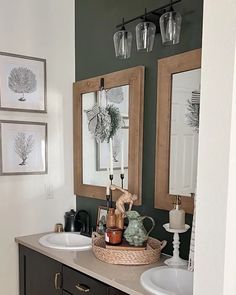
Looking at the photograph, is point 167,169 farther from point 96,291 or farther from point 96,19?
point 96,19

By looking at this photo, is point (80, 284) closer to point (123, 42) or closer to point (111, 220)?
point (111, 220)

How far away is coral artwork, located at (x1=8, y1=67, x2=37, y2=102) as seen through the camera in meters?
2.44

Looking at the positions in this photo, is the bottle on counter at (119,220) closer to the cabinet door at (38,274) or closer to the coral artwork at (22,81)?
the cabinet door at (38,274)

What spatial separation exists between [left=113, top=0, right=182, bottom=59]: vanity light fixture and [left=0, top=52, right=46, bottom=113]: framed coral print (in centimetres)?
73

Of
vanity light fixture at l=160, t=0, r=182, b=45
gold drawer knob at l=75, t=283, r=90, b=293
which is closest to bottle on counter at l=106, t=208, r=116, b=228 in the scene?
gold drawer knob at l=75, t=283, r=90, b=293

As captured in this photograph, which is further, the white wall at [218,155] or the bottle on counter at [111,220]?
the bottle on counter at [111,220]

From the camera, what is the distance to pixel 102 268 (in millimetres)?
1806

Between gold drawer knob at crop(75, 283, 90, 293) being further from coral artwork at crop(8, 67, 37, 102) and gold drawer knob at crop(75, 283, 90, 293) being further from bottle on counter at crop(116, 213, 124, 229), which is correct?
coral artwork at crop(8, 67, 37, 102)

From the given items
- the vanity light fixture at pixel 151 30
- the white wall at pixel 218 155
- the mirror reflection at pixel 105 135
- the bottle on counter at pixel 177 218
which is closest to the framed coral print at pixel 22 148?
the mirror reflection at pixel 105 135

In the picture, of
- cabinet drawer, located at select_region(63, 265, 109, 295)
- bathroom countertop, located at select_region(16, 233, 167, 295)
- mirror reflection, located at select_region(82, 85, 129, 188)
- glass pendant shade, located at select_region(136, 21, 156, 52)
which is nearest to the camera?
bathroom countertop, located at select_region(16, 233, 167, 295)

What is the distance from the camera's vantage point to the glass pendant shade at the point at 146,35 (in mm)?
1980

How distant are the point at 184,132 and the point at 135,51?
695mm

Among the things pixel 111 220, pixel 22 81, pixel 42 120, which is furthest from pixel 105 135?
pixel 22 81

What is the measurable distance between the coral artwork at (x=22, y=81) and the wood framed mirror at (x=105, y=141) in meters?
0.37
